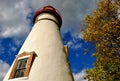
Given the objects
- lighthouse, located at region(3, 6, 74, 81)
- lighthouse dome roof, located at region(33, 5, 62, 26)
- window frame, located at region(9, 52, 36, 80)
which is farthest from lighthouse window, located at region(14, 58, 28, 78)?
lighthouse dome roof, located at region(33, 5, 62, 26)

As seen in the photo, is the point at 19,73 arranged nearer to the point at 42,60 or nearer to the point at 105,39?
the point at 42,60

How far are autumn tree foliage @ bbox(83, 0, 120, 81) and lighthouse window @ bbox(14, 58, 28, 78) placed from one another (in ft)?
19.6

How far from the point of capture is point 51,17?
15797mm

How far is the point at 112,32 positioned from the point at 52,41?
525 cm

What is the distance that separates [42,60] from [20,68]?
1.48m

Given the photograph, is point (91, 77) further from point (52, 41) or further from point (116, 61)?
point (52, 41)

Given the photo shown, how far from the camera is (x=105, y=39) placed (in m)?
15.4

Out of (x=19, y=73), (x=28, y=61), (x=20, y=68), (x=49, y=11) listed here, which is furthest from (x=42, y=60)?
(x=49, y=11)

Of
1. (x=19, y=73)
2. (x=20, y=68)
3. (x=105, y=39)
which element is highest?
(x=105, y=39)

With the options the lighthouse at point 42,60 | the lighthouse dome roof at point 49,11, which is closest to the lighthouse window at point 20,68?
the lighthouse at point 42,60

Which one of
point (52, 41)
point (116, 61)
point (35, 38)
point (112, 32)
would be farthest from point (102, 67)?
point (35, 38)

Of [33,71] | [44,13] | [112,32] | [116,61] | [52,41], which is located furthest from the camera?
[44,13]

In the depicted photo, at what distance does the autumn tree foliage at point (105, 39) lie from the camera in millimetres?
14094

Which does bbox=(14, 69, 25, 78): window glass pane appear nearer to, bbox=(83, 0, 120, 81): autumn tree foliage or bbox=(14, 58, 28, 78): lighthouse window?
bbox=(14, 58, 28, 78): lighthouse window
